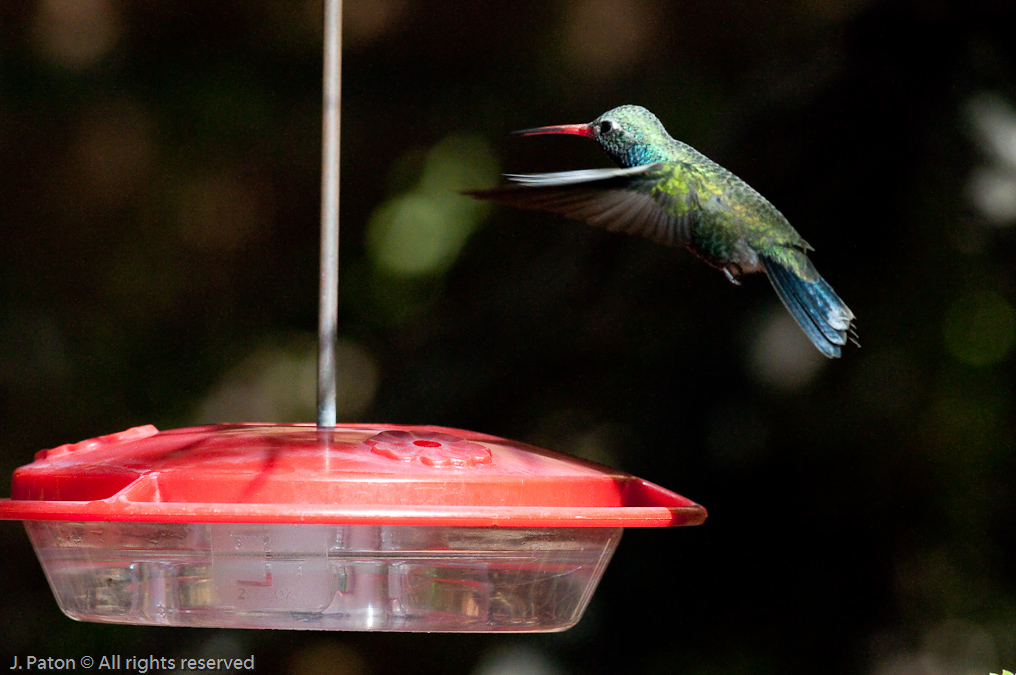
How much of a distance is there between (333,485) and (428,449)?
135 mm

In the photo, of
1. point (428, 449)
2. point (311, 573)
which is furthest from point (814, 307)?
point (311, 573)

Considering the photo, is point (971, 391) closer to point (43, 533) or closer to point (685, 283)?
point (685, 283)

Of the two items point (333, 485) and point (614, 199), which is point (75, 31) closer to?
point (614, 199)

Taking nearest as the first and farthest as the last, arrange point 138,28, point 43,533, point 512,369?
point 43,533 < point 512,369 < point 138,28

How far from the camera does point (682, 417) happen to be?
8.62 feet

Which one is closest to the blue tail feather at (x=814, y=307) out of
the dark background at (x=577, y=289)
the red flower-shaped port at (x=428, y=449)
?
the red flower-shaped port at (x=428, y=449)

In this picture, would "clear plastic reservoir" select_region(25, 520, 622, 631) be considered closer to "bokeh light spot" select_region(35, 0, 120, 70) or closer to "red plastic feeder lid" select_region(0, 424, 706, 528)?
"red plastic feeder lid" select_region(0, 424, 706, 528)

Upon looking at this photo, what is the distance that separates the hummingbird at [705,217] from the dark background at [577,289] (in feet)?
2.80

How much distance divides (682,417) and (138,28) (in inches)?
77.8

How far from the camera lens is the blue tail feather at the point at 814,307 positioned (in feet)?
5.24

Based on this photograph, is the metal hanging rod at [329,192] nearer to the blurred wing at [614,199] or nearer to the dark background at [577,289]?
the blurred wing at [614,199]

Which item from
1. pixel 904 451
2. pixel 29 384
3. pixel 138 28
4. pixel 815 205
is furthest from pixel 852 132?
pixel 29 384

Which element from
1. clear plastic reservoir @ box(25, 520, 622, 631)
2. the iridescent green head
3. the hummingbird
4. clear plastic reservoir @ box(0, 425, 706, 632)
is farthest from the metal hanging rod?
the iridescent green head

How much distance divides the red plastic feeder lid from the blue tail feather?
0.54 meters
